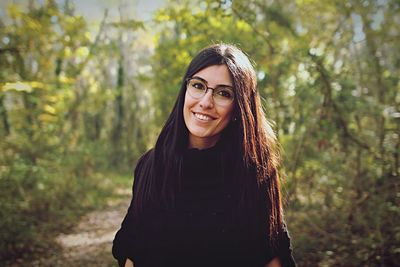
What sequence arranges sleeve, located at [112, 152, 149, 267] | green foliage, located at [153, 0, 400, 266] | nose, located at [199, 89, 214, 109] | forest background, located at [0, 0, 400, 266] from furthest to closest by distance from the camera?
forest background, located at [0, 0, 400, 266]
green foliage, located at [153, 0, 400, 266]
sleeve, located at [112, 152, 149, 267]
nose, located at [199, 89, 214, 109]

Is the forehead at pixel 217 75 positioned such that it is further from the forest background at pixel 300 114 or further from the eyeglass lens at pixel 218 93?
the forest background at pixel 300 114

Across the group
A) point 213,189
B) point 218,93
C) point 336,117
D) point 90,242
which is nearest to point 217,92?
point 218,93

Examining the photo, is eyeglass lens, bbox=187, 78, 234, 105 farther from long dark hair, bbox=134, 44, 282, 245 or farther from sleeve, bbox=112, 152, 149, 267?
sleeve, bbox=112, 152, 149, 267

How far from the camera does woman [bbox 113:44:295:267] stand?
182 cm

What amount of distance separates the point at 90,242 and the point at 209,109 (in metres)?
5.78

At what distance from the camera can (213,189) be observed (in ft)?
6.27

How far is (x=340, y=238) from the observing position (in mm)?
4812

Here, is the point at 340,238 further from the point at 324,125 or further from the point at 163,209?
the point at 163,209

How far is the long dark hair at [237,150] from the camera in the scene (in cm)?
184

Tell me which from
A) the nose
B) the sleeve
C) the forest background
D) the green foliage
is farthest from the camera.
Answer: the forest background

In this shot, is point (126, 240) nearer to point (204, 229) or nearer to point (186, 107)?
point (204, 229)

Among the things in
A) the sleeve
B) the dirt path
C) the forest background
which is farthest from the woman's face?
the dirt path

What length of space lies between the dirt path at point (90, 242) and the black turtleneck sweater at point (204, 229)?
158 inches

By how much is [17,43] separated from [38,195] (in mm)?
3022
